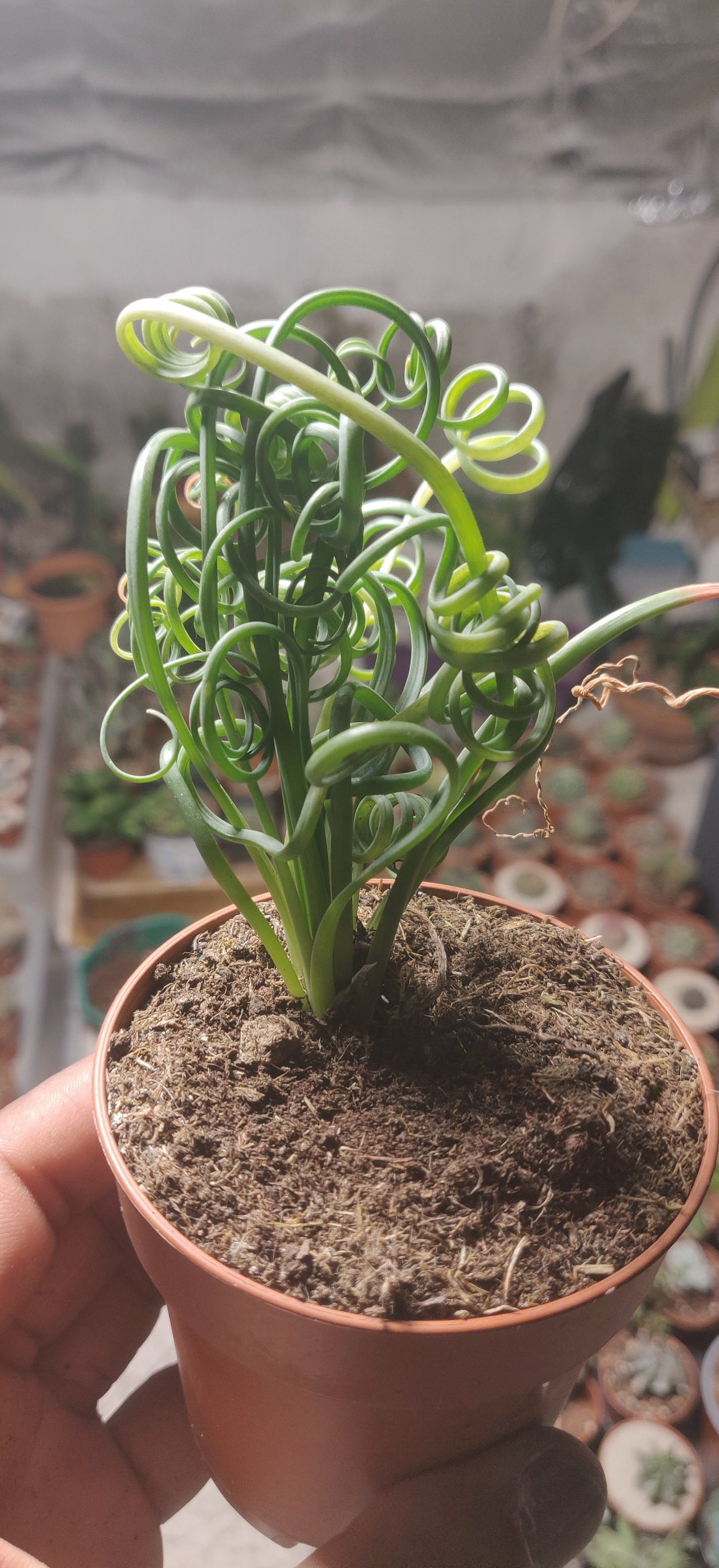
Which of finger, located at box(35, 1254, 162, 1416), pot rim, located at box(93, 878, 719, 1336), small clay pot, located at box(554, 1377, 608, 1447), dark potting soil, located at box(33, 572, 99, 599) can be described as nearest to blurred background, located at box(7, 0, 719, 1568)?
dark potting soil, located at box(33, 572, 99, 599)

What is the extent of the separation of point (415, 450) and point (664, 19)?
4.57 feet

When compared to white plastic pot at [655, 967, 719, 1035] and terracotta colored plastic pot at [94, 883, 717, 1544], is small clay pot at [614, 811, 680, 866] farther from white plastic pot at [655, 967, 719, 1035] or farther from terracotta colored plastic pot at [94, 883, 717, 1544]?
terracotta colored plastic pot at [94, 883, 717, 1544]

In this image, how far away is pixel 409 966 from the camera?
564 mm

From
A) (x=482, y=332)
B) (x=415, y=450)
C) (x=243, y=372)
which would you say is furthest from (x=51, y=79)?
(x=415, y=450)

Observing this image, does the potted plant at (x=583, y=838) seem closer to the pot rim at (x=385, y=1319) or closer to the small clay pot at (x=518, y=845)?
the small clay pot at (x=518, y=845)

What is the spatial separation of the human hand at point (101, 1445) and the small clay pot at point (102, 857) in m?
1.11

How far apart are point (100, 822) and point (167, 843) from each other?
14cm

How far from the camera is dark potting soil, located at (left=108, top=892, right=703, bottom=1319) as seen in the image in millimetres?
417

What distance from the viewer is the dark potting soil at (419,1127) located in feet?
1.37

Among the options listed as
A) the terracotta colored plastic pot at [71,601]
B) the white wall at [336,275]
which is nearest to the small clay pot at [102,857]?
the terracotta colored plastic pot at [71,601]

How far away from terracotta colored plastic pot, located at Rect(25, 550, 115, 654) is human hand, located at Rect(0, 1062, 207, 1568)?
1.15 m

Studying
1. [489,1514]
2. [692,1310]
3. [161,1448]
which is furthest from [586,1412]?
[489,1514]

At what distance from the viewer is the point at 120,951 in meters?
1.67

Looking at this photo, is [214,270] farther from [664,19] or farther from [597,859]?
[597,859]
